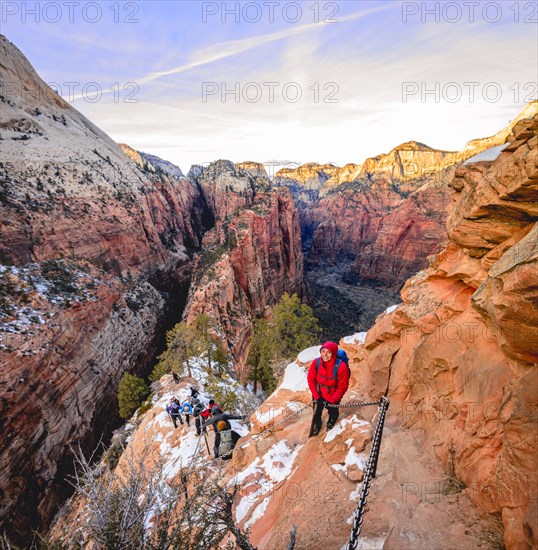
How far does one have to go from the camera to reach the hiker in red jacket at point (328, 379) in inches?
249

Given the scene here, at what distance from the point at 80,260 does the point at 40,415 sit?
19.2 m

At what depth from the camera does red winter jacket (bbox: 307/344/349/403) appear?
6.45 meters

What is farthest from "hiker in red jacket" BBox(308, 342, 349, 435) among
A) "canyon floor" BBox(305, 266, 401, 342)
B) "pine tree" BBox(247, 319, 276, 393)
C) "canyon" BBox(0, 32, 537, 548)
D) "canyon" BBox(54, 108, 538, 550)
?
"canyon floor" BBox(305, 266, 401, 342)

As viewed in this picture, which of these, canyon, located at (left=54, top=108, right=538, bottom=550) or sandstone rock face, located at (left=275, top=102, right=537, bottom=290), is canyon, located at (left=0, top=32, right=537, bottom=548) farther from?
sandstone rock face, located at (left=275, top=102, right=537, bottom=290)

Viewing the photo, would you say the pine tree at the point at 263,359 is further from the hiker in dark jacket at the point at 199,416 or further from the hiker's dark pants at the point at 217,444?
the hiker's dark pants at the point at 217,444

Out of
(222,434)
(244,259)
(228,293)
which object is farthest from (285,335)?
(244,259)

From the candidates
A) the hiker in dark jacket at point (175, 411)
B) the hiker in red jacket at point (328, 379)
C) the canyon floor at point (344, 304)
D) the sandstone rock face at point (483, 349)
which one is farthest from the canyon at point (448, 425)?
the canyon floor at point (344, 304)

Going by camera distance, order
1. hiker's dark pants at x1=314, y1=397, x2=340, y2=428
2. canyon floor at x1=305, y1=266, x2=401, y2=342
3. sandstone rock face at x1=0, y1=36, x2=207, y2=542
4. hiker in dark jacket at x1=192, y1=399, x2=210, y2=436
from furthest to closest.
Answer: canyon floor at x1=305, y1=266, x2=401, y2=342, sandstone rock face at x1=0, y1=36, x2=207, y2=542, hiker in dark jacket at x1=192, y1=399, x2=210, y2=436, hiker's dark pants at x1=314, y1=397, x2=340, y2=428

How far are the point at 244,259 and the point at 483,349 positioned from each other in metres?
41.7

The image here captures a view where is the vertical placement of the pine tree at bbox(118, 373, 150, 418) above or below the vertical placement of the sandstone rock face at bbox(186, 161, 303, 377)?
below

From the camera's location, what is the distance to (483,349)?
5.97 m

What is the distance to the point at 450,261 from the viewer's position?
879cm

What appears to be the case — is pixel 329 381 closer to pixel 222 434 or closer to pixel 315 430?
pixel 315 430

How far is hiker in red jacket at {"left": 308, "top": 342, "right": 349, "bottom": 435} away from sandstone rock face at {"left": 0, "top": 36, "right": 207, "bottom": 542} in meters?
20.7
